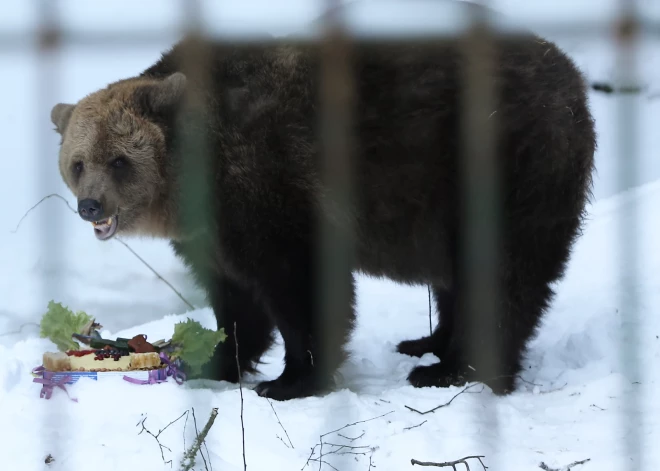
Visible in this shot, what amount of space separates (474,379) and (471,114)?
1446mm

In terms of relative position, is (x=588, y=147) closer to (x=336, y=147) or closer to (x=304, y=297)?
(x=336, y=147)

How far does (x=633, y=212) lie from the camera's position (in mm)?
6723

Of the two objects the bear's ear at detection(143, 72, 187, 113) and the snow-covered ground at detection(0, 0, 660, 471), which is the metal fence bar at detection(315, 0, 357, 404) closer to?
the snow-covered ground at detection(0, 0, 660, 471)

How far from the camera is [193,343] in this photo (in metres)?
4.82

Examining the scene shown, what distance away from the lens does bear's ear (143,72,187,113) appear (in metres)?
4.87

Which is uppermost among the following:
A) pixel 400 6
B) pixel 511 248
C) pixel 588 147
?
pixel 400 6

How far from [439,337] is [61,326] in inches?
93.2

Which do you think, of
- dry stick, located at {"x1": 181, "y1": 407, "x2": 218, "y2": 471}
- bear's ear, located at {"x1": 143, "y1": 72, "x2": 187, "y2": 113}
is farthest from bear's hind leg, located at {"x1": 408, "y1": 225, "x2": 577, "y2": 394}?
bear's ear, located at {"x1": 143, "y1": 72, "x2": 187, "y2": 113}

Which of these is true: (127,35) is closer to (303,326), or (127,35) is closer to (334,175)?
(334,175)

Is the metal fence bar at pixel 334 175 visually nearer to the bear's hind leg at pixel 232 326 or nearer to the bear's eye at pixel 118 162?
the bear's hind leg at pixel 232 326

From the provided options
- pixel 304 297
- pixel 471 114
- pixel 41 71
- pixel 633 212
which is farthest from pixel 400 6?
pixel 633 212

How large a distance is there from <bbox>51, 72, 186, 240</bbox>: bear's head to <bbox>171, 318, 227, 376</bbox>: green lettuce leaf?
64 cm

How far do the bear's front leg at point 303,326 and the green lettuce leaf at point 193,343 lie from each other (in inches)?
13.5

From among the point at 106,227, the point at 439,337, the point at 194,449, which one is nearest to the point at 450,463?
the point at 194,449
